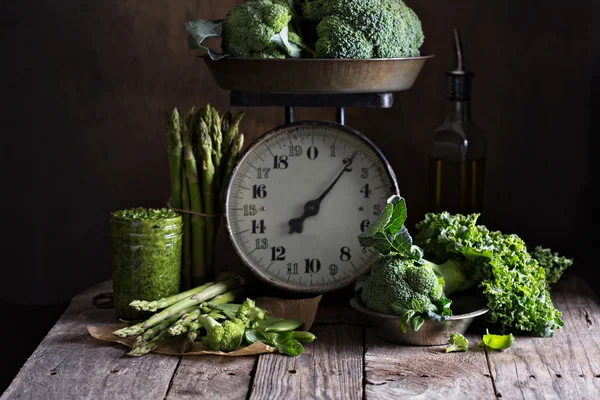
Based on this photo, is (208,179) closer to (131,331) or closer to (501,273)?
(131,331)

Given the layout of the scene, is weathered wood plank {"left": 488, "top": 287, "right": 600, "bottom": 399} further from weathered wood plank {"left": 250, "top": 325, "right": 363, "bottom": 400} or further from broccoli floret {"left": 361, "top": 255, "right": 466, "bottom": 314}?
weathered wood plank {"left": 250, "top": 325, "right": 363, "bottom": 400}

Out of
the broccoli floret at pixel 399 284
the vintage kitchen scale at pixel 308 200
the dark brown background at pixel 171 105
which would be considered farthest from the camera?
the dark brown background at pixel 171 105

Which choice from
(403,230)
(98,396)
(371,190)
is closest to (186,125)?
(371,190)

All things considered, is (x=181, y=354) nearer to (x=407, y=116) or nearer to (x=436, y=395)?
(x=436, y=395)

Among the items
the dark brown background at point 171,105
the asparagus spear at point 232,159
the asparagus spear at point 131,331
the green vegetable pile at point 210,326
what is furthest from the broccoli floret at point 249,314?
the dark brown background at point 171,105

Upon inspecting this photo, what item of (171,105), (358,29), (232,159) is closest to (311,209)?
(232,159)

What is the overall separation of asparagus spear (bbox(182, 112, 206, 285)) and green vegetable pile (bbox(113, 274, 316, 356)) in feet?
0.42

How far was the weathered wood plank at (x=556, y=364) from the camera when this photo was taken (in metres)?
1.61

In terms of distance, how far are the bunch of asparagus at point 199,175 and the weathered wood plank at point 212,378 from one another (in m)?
0.42

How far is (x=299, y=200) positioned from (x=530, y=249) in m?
0.82

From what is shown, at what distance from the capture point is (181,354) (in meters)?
1.79

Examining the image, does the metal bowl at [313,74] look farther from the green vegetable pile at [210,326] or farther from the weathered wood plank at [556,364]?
the weathered wood plank at [556,364]

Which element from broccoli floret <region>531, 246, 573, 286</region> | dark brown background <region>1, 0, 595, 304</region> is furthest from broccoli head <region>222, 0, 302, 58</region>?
broccoli floret <region>531, 246, 573, 286</region>

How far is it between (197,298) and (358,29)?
766 millimetres
